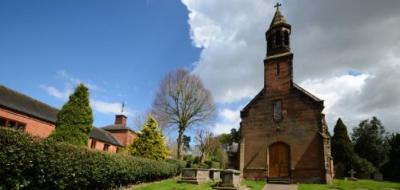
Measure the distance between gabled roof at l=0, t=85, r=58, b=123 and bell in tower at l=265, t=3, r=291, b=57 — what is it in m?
22.1

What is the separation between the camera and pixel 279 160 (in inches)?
939

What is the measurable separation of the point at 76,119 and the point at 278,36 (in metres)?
19.6

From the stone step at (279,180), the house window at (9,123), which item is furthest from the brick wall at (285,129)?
the house window at (9,123)

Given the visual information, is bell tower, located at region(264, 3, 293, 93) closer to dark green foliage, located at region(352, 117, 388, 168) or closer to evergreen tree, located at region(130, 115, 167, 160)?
evergreen tree, located at region(130, 115, 167, 160)

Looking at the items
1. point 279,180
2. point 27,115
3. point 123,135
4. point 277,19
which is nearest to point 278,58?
point 277,19

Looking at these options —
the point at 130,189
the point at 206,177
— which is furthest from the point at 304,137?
the point at 130,189

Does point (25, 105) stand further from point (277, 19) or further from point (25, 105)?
point (277, 19)

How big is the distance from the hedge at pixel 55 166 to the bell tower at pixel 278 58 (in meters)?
14.9

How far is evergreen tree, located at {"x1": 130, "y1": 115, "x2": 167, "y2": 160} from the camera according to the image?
2516 centimetres

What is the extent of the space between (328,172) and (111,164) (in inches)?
632

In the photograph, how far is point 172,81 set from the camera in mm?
36750

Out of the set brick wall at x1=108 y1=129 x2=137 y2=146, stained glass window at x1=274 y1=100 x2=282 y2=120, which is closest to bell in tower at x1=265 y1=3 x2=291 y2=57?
stained glass window at x1=274 y1=100 x2=282 y2=120

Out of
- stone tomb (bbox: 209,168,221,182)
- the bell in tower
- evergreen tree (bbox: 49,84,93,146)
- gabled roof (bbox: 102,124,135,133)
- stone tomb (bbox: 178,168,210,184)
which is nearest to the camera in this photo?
evergreen tree (bbox: 49,84,93,146)

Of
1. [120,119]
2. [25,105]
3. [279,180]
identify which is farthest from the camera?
[120,119]
